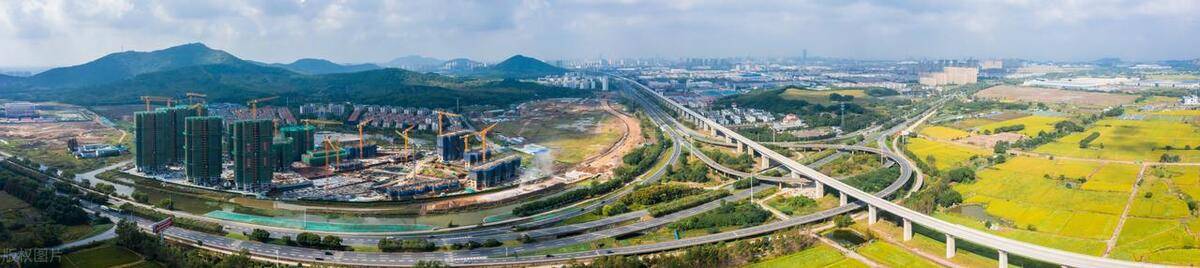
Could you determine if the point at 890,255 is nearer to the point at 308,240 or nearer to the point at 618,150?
the point at 308,240

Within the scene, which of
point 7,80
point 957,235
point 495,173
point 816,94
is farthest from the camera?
point 7,80

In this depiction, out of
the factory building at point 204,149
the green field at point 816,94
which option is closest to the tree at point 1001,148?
the green field at point 816,94

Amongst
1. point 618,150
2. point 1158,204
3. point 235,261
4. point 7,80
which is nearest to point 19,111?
point 7,80

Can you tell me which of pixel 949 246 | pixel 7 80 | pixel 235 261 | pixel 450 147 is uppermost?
pixel 7 80

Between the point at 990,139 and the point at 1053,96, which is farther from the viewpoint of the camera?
the point at 1053,96

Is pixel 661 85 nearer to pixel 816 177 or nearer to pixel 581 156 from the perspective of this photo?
pixel 581 156

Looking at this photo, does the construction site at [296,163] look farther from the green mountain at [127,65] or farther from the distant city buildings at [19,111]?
the green mountain at [127,65]

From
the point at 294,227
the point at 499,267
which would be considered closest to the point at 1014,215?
the point at 499,267

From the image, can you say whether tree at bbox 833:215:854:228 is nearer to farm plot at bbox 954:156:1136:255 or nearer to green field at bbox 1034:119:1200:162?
farm plot at bbox 954:156:1136:255
